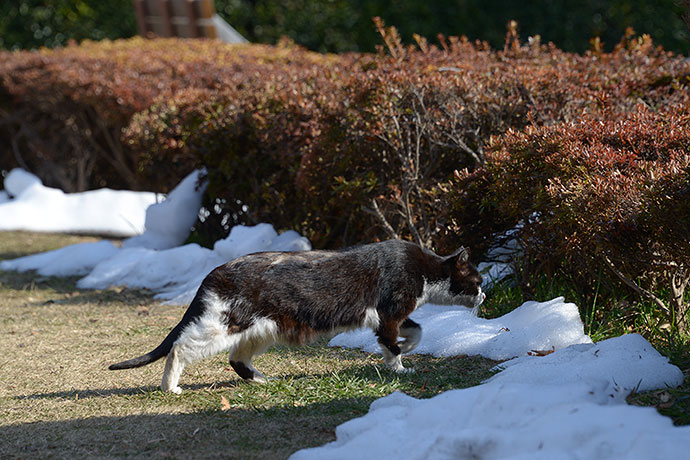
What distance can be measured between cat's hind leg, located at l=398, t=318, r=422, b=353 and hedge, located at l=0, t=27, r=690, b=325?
3.41ft

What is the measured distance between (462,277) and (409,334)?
50 centimetres

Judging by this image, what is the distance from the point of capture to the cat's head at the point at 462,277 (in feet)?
16.9

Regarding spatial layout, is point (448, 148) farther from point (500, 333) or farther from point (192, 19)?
point (192, 19)

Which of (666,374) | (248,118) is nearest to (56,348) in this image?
(248,118)

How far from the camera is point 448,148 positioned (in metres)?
6.85

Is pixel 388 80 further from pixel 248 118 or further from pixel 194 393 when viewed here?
pixel 194 393

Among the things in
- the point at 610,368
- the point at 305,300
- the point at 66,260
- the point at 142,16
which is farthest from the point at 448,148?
the point at 142,16

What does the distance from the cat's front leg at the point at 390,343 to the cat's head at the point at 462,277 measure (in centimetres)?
51

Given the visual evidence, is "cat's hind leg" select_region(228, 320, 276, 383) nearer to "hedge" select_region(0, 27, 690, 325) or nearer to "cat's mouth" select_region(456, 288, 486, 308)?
"cat's mouth" select_region(456, 288, 486, 308)

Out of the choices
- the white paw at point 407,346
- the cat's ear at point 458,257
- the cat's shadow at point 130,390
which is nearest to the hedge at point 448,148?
the cat's ear at point 458,257

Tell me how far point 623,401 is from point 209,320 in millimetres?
2231

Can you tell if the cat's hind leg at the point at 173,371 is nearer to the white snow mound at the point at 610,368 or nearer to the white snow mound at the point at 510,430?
the white snow mound at the point at 510,430

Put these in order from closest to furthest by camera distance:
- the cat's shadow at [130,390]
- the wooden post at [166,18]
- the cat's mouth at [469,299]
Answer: the cat's shadow at [130,390] → the cat's mouth at [469,299] → the wooden post at [166,18]

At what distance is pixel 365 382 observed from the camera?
4.73 metres
